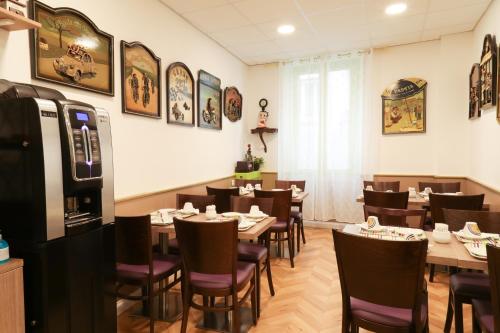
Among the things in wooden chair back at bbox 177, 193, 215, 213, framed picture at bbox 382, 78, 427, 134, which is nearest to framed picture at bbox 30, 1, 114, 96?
wooden chair back at bbox 177, 193, 215, 213

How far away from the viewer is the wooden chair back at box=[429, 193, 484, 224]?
2953mm

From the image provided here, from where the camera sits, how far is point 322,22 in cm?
400

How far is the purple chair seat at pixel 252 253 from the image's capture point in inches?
105

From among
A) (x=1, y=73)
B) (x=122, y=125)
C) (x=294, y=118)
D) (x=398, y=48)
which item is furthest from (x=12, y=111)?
(x=398, y=48)

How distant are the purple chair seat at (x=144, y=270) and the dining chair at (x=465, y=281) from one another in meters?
1.91

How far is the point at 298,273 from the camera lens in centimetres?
352

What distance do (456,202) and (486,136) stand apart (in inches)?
47.1

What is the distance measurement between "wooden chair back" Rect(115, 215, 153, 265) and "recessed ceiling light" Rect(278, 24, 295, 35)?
312 cm

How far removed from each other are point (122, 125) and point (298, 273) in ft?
7.81

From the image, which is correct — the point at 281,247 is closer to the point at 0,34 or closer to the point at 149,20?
the point at 149,20

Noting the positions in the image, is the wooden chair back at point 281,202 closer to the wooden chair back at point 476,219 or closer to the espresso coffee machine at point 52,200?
the wooden chair back at point 476,219

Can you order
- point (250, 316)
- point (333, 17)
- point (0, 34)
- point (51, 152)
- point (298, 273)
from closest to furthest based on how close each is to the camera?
point (51, 152) < point (0, 34) < point (250, 316) < point (298, 273) < point (333, 17)

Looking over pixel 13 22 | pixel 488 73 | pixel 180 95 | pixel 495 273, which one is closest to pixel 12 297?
pixel 13 22

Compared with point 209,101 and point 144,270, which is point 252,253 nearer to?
point 144,270
